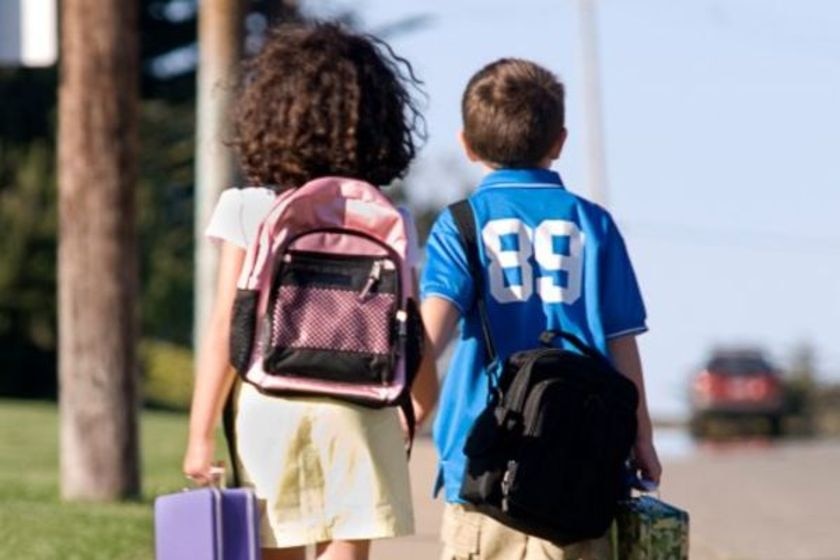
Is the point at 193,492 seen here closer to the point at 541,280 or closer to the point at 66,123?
the point at 541,280

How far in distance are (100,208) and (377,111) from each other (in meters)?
7.94

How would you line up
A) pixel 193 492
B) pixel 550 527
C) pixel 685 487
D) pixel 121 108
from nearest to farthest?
pixel 193 492 → pixel 550 527 → pixel 121 108 → pixel 685 487

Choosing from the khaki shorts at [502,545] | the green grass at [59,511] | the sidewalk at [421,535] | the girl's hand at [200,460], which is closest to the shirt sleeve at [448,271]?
the khaki shorts at [502,545]

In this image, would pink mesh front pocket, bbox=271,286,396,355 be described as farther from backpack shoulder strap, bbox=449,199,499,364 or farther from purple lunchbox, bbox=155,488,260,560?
backpack shoulder strap, bbox=449,199,499,364

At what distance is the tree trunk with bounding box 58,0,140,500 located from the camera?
1313cm

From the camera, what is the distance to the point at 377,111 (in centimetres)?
544

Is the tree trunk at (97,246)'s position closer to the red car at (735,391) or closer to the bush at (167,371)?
the red car at (735,391)

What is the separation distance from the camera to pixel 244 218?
5.41 m

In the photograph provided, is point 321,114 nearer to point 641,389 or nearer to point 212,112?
point 641,389

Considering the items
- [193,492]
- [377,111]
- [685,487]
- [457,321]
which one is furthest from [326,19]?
[685,487]

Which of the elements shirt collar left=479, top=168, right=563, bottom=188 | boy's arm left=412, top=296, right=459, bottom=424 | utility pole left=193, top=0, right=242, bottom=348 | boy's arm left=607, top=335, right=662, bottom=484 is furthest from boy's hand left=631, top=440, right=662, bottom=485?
utility pole left=193, top=0, right=242, bottom=348

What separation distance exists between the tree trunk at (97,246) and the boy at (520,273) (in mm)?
7410

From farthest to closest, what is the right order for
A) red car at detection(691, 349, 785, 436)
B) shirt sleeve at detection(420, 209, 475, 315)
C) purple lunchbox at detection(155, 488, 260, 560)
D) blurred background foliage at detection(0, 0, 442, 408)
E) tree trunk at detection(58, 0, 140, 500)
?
red car at detection(691, 349, 785, 436) < blurred background foliage at detection(0, 0, 442, 408) < tree trunk at detection(58, 0, 140, 500) < shirt sleeve at detection(420, 209, 475, 315) < purple lunchbox at detection(155, 488, 260, 560)

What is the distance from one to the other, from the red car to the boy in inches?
1146
